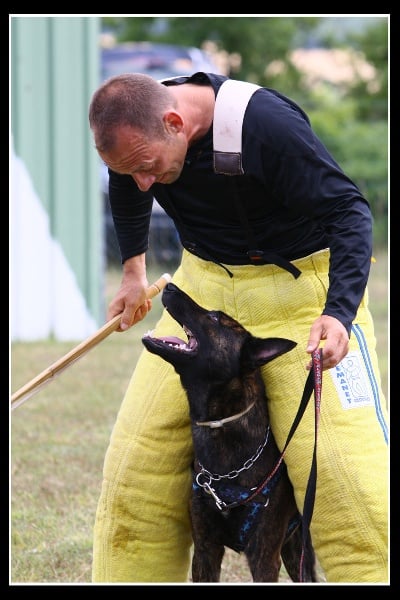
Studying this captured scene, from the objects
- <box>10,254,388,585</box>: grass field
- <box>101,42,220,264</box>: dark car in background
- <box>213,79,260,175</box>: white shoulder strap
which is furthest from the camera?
<box>101,42,220,264</box>: dark car in background

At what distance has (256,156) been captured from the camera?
3121 millimetres

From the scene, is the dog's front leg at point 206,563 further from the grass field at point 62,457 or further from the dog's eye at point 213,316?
the dog's eye at point 213,316

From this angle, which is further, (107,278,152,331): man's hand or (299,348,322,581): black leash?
(107,278,152,331): man's hand

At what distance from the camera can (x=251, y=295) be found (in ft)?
11.5

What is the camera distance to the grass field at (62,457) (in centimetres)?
446

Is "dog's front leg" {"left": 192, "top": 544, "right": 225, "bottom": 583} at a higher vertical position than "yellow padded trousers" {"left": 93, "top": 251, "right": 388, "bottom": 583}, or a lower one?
lower

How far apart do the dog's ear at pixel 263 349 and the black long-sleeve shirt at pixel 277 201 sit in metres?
0.28

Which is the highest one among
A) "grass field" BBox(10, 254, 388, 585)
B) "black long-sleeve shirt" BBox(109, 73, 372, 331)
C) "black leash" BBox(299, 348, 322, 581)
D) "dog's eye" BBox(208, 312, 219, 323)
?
"black long-sleeve shirt" BBox(109, 73, 372, 331)

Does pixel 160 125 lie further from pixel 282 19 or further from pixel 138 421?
pixel 282 19

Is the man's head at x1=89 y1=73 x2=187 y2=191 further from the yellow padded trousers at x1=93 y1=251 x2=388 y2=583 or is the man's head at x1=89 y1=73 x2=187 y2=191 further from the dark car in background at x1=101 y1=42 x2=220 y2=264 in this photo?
the dark car in background at x1=101 y1=42 x2=220 y2=264

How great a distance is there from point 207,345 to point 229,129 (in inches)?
31.3

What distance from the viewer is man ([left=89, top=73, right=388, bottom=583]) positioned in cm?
307

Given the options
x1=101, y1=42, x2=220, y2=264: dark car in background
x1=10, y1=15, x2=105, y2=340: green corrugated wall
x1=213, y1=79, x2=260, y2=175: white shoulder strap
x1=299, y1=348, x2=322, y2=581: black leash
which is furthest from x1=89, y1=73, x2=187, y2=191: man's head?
x1=101, y1=42, x2=220, y2=264: dark car in background
